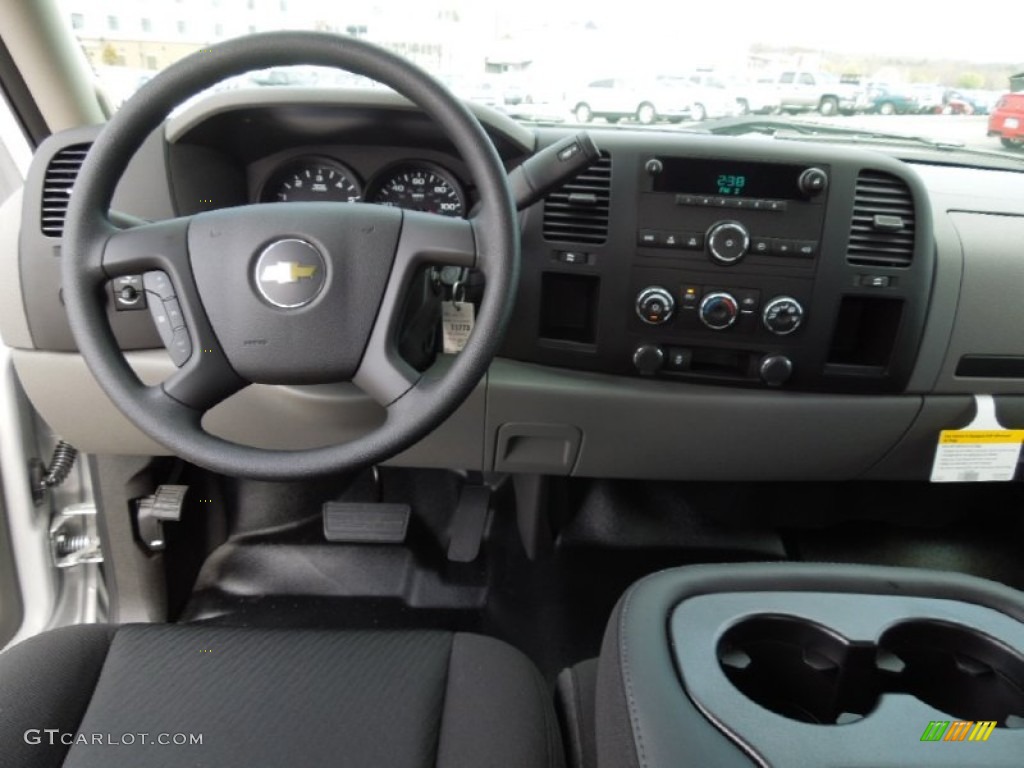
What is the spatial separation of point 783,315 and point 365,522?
1061 millimetres

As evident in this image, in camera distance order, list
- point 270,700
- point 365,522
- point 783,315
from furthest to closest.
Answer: point 365,522 < point 783,315 < point 270,700

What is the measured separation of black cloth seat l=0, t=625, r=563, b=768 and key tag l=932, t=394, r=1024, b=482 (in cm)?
95

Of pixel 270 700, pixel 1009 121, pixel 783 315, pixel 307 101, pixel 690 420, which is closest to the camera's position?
pixel 270 700

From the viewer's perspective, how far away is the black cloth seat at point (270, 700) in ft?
3.01

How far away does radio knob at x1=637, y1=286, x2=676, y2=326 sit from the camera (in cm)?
131

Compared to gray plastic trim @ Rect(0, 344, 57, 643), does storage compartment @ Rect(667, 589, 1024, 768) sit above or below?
above

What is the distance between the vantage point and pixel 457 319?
1.28m

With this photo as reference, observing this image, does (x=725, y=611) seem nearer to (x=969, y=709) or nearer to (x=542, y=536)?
(x=969, y=709)

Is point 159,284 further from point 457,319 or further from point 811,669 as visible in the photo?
point 811,669

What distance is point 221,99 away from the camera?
1.22m

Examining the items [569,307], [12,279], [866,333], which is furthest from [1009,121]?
[12,279]

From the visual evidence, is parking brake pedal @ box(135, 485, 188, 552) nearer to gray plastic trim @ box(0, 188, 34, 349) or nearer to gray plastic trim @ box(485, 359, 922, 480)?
gray plastic trim @ box(0, 188, 34, 349)

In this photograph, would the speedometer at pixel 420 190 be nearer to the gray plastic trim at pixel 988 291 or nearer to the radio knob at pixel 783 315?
the radio knob at pixel 783 315

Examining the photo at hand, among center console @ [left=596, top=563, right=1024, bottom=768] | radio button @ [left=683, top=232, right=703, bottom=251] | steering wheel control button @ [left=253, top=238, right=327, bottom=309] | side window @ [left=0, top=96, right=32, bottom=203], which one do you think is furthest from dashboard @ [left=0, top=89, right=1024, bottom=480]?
center console @ [left=596, top=563, right=1024, bottom=768]
